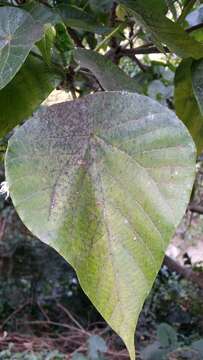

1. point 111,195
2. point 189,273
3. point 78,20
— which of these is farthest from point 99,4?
point 189,273

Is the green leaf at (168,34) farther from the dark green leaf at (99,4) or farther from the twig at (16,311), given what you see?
the twig at (16,311)

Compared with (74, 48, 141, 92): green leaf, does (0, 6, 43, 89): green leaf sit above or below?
above

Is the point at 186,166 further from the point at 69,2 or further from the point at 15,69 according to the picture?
the point at 69,2

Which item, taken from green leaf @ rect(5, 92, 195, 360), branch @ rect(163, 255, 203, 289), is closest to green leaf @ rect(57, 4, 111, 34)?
green leaf @ rect(5, 92, 195, 360)

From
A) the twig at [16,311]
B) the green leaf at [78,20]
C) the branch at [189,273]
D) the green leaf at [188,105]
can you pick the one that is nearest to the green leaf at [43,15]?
the green leaf at [78,20]

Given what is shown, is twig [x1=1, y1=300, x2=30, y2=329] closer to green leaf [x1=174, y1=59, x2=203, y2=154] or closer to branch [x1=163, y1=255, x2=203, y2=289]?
branch [x1=163, y1=255, x2=203, y2=289]

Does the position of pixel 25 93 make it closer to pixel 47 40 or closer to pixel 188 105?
pixel 47 40

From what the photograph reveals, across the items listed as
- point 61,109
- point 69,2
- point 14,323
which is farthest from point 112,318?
point 14,323
